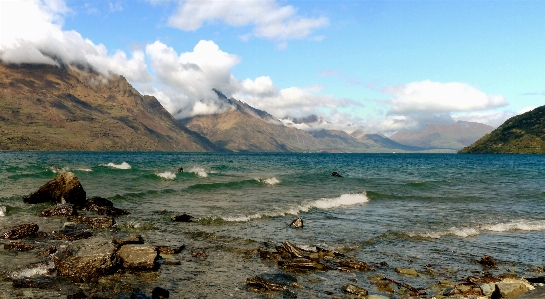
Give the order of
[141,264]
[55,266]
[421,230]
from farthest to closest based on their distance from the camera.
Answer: [421,230] < [141,264] < [55,266]

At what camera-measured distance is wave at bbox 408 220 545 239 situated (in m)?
21.8

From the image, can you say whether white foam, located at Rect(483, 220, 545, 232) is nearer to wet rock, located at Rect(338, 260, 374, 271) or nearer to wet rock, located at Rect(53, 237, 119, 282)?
wet rock, located at Rect(338, 260, 374, 271)

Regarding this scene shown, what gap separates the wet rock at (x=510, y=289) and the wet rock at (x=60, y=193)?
92.8 feet

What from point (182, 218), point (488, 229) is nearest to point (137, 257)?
point (182, 218)

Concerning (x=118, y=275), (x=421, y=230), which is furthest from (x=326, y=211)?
(x=118, y=275)

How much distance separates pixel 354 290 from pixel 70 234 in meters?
14.9

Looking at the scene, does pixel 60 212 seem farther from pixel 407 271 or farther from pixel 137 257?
pixel 407 271

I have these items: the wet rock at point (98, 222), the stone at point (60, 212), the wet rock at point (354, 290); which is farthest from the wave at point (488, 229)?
the stone at point (60, 212)

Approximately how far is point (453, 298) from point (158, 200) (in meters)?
27.6

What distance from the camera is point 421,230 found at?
74.8 feet

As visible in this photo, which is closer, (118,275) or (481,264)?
(118,275)

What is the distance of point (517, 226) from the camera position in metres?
24.5

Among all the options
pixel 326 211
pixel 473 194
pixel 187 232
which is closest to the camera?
pixel 187 232

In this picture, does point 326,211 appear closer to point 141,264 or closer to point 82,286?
point 141,264
